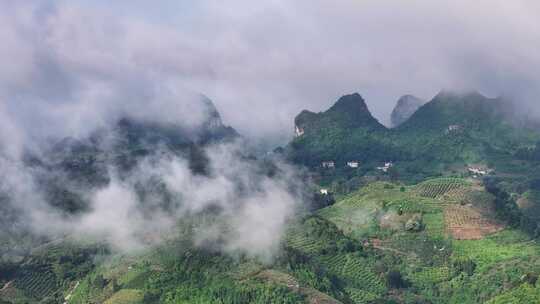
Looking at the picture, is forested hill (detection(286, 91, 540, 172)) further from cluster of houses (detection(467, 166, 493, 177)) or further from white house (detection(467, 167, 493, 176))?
white house (detection(467, 167, 493, 176))

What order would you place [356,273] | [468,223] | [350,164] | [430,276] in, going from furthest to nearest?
[350,164]
[468,223]
[356,273]
[430,276]

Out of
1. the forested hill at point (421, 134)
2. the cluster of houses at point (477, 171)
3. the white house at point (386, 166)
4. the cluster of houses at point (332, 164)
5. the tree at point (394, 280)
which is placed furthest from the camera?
the forested hill at point (421, 134)

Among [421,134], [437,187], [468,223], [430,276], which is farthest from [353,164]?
[430,276]

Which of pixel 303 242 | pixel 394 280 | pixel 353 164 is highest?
pixel 353 164

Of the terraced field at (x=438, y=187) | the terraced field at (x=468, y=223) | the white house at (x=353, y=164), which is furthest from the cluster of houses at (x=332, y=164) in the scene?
the terraced field at (x=468, y=223)

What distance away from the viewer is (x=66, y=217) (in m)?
101

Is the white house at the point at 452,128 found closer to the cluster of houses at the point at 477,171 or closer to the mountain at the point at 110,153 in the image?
the cluster of houses at the point at 477,171

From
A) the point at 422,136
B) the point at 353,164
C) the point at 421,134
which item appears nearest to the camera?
the point at 353,164

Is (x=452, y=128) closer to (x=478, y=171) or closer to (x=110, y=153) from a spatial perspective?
(x=478, y=171)

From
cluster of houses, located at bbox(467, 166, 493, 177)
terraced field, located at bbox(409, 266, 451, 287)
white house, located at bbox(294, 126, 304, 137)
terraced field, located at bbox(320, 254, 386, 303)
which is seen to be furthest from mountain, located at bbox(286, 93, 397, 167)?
terraced field, located at bbox(409, 266, 451, 287)

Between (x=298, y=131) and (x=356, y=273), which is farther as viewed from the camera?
(x=298, y=131)

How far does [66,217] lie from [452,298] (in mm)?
48048

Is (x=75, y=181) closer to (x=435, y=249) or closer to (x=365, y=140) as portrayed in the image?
(x=435, y=249)

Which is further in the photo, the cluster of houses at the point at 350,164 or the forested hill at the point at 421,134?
the forested hill at the point at 421,134
